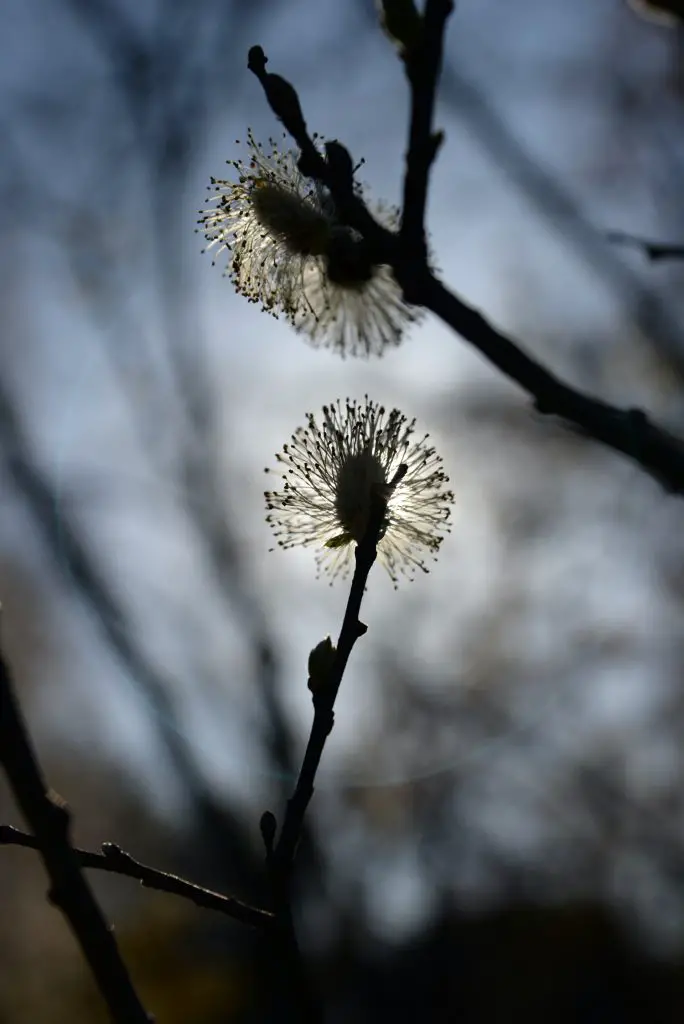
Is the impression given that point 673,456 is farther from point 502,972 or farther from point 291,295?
point 502,972

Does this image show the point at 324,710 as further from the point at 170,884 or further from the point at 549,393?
the point at 549,393

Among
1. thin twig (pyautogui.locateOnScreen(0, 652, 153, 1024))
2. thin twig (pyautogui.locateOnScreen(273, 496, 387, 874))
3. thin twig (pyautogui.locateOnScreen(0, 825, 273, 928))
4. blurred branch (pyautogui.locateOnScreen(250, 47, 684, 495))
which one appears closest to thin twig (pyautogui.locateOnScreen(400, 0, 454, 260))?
blurred branch (pyautogui.locateOnScreen(250, 47, 684, 495))

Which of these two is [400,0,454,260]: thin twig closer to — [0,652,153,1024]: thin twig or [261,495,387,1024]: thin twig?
[261,495,387,1024]: thin twig

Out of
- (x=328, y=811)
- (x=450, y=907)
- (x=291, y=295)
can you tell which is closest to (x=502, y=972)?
(x=450, y=907)

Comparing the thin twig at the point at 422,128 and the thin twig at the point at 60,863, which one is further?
the thin twig at the point at 422,128

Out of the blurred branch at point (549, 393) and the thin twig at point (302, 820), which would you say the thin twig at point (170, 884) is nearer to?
the thin twig at point (302, 820)

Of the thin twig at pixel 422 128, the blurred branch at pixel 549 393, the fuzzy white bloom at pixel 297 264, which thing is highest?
the fuzzy white bloom at pixel 297 264

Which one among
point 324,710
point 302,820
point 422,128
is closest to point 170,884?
point 302,820

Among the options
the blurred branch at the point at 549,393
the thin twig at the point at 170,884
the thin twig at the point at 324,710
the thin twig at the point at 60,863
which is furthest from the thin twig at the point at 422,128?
the thin twig at the point at 170,884
